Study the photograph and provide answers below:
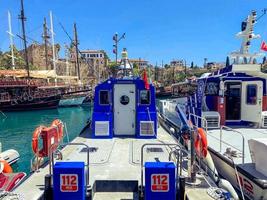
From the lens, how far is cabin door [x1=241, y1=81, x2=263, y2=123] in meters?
11.8

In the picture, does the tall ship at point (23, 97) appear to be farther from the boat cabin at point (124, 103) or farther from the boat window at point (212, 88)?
the boat window at point (212, 88)

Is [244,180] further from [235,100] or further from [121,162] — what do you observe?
[235,100]

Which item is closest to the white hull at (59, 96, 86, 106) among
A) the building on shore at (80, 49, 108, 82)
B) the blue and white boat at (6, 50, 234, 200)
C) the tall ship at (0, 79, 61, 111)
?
the tall ship at (0, 79, 61, 111)

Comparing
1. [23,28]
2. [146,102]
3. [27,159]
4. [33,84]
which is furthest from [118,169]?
[23,28]

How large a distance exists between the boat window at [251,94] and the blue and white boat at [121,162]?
13.3ft

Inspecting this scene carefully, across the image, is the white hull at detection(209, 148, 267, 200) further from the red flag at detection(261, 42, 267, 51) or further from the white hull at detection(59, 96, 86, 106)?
the white hull at detection(59, 96, 86, 106)

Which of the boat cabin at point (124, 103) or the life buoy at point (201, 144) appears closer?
the life buoy at point (201, 144)

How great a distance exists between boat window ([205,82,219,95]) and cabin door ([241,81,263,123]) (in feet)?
3.84

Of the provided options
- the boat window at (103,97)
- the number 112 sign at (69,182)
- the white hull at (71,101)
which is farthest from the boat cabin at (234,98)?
the white hull at (71,101)

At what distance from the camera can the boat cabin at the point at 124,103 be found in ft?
34.7

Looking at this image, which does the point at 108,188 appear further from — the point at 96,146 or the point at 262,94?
the point at 262,94

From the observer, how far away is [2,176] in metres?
7.30

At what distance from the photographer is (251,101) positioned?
39.3ft

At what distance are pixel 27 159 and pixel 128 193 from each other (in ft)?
33.2
